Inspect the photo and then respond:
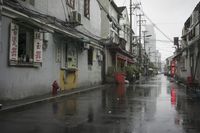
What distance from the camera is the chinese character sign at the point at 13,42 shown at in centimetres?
1412

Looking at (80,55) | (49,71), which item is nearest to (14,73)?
(49,71)

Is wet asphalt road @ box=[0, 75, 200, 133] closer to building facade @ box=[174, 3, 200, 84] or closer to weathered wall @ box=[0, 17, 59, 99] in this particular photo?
weathered wall @ box=[0, 17, 59, 99]

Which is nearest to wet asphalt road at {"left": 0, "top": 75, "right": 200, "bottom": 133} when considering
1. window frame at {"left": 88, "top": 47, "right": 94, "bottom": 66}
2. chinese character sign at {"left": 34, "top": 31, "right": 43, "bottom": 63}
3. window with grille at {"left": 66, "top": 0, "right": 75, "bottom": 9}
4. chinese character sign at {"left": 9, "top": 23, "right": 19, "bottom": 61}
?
chinese character sign at {"left": 9, "top": 23, "right": 19, "bottom": 61}

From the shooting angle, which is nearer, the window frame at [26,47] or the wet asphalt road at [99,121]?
the wet asphalt road at [99,121]

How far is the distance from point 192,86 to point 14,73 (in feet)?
47.5

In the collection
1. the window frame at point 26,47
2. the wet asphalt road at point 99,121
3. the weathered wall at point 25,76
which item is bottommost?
the wet asphalt road at point 99,121

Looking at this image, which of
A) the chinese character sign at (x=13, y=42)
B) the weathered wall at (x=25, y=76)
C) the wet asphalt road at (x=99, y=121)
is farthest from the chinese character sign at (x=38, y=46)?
the wet asphalt road at (x=99, y=121)

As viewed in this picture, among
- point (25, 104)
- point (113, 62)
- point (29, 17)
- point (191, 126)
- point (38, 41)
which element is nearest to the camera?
point (191, 126)

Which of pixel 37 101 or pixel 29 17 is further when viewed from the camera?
pixel 29 17

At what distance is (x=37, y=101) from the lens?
14.3 m

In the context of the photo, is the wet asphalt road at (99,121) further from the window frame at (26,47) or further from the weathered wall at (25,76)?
the window frame at (26,47)

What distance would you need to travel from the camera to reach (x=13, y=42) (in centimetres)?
1430

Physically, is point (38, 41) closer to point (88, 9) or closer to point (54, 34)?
point (54, 34)

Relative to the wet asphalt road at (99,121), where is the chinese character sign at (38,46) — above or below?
above
